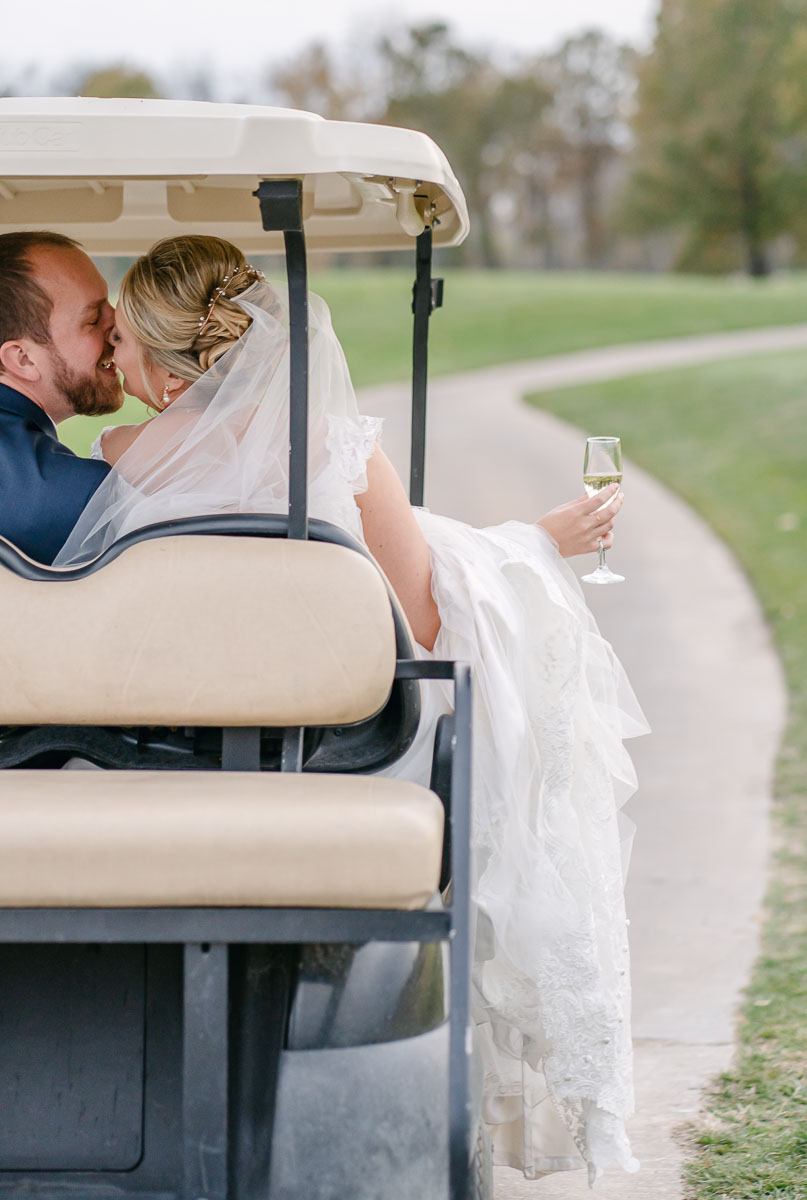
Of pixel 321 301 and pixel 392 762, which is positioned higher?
pixel 321 301

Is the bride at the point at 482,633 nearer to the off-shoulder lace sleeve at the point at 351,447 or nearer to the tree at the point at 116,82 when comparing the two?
the off-shoulder lace sleeve at the point at 351,447

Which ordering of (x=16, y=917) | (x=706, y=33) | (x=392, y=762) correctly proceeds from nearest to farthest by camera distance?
(x=16, y=917) < (x=392, y=762) < (x=706, y=33)

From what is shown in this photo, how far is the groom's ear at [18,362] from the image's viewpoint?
7.49ft

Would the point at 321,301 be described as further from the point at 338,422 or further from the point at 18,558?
the point at 18,558

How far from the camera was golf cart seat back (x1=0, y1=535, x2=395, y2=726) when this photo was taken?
193 cm

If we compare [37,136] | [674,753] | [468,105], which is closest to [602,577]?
[37,136]

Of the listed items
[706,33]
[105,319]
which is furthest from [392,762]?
[706,33]

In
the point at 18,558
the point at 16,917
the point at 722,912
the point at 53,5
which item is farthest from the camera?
the point at 53,5

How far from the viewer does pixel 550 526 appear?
2531 mm

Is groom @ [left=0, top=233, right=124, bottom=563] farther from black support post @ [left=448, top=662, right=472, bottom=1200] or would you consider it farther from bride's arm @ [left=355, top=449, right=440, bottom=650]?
black support post @ [left=448, top=662, right=472, bottom=1200]

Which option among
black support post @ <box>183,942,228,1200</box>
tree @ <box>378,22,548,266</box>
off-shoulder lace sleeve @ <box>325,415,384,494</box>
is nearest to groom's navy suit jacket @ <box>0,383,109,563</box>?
off-shoulder lace sleeve @ <box>325,415,384,494</box>

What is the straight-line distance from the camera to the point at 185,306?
222 centimetres

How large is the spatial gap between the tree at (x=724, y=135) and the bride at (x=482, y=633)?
37.9 m

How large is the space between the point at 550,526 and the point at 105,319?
2.97ft
